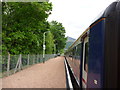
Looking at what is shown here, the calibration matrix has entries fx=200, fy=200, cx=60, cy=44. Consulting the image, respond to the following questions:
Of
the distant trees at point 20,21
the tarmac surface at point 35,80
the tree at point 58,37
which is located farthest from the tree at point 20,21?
the tree at point 58,37

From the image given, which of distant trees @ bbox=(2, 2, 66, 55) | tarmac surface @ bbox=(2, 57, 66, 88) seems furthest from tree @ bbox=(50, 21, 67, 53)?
tarmac surface @ bbox=(2, 57, 66, 88)

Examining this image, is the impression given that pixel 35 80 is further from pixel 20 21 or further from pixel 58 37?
pixel 58 37

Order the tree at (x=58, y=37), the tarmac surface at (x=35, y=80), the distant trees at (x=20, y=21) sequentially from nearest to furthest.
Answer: the tarmac surface at (x=35, y=80) → the distant trees at (x=20, y=21) → the tree at (x=58, y=37)

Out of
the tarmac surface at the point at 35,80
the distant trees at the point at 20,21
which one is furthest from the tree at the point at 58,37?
the tarmac surface at the point at 35,80

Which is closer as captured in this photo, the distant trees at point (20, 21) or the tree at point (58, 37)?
the distant trees at point (20, 21)

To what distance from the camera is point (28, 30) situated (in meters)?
20.3

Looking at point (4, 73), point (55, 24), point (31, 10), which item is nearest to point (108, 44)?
point (4, 73)

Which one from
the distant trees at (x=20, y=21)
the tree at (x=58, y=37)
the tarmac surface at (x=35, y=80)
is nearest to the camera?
the tarmac surface at (x=35, y=80)

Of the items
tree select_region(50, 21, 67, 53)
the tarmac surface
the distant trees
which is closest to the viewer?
the tarmac surface

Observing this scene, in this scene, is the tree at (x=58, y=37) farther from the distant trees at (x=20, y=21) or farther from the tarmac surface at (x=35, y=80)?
the tarmac surface at (x=35, y=80)

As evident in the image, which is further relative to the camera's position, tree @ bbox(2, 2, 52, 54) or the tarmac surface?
tree @ bbox(2, 2, 52, 54)

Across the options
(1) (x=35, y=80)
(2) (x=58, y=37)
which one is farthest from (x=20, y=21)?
(2) (x=58, y=37)

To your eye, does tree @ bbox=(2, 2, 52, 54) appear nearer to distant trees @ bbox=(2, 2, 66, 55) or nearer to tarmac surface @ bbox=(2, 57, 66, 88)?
distant trees @ bbox=(2, 2, 66, 55)

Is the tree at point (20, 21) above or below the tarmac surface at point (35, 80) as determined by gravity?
above
